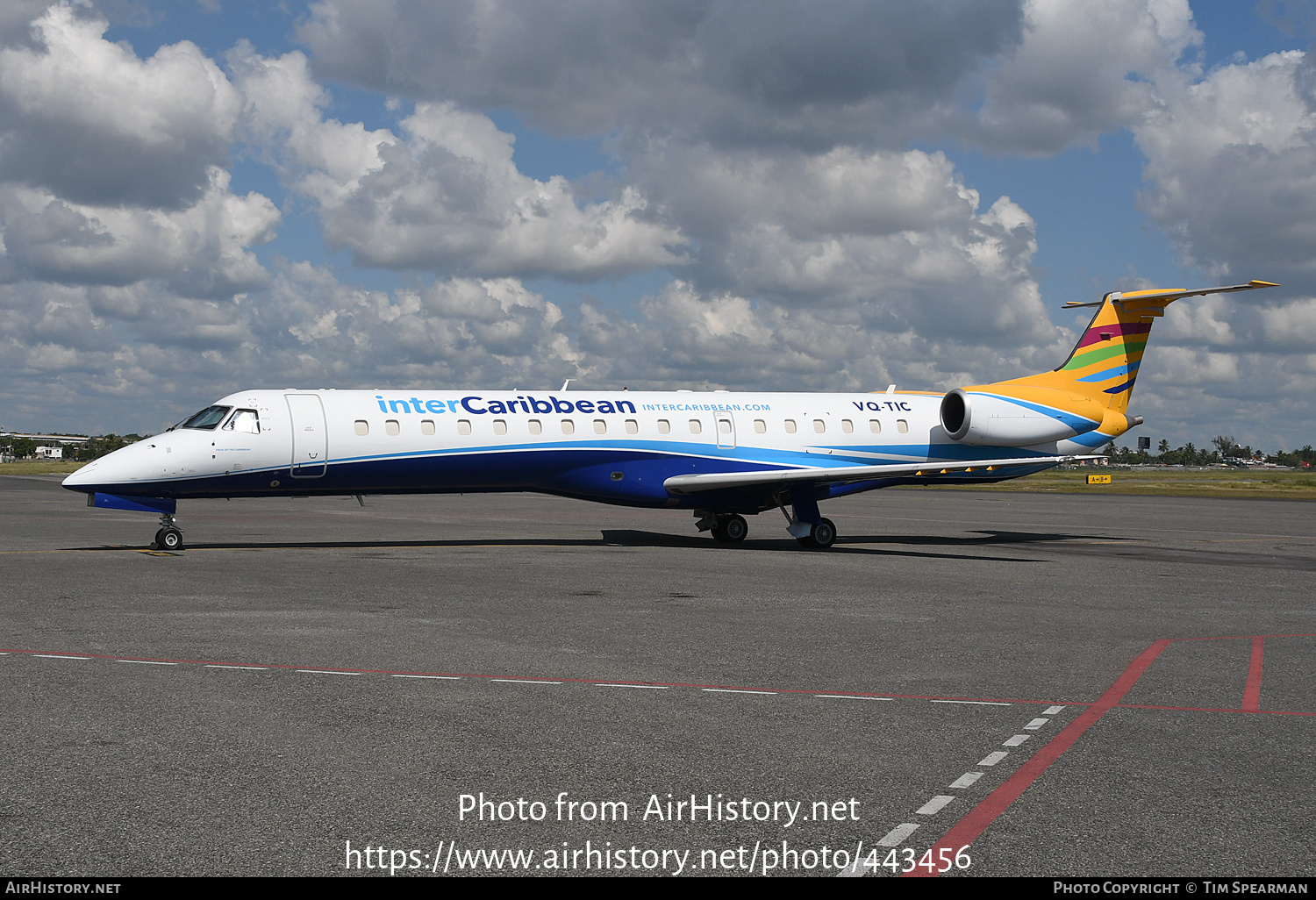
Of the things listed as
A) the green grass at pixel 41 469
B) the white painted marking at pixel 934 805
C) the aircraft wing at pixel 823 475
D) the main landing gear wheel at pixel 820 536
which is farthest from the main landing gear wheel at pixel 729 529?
the green grass at pixel 41 469

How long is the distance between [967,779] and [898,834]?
116cm

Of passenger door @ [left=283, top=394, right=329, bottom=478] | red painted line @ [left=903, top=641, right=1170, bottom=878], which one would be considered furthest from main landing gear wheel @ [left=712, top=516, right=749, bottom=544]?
red painted line @ [left=903, top=641, right=1170, bottom=878]

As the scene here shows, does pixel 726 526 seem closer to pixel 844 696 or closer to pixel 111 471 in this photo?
pixel 111 471

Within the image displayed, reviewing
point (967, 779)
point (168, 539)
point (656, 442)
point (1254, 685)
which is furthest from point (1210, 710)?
point (168, 539)

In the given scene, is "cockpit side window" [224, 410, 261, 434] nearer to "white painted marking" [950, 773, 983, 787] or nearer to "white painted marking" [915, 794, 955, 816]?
"white painted marking" [950, 773, 983, 787]

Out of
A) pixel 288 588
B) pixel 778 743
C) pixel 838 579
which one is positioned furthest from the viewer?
pixel 838 579

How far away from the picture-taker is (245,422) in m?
21.5

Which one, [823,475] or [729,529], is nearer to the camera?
[823,475]

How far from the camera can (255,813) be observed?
5867 mm

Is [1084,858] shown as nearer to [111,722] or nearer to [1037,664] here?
[1037,664]

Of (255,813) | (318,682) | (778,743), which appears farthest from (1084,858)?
(318,682)

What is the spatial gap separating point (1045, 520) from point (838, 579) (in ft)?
72.8

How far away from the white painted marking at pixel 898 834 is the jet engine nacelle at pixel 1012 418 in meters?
22.2

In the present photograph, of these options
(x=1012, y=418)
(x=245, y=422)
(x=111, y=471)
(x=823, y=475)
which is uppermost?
(x=1012, y=418)
